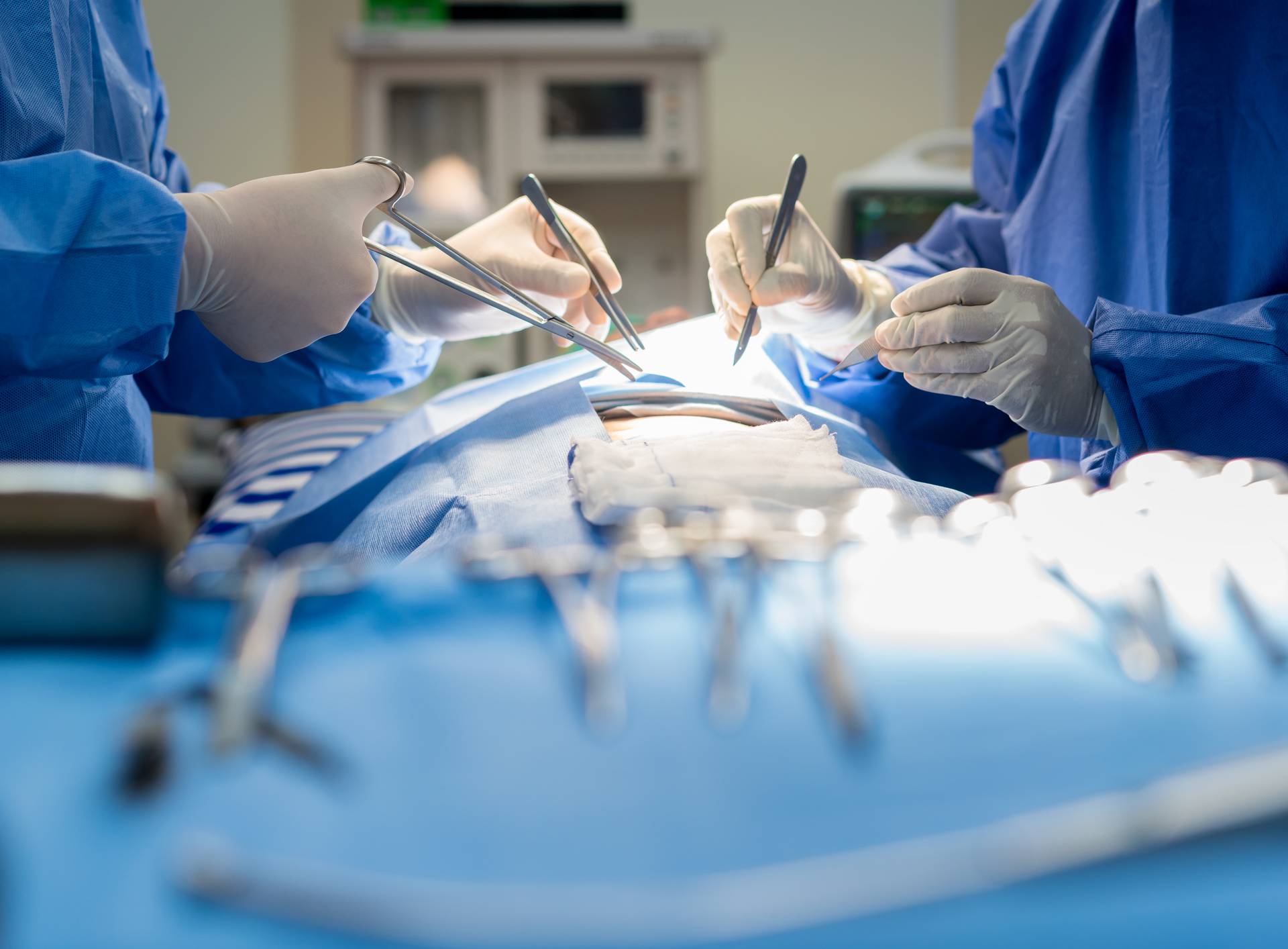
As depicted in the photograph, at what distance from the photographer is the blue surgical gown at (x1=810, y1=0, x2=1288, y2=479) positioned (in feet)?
3.80

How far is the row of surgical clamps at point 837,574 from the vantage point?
0.44m

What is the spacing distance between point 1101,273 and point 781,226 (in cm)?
54

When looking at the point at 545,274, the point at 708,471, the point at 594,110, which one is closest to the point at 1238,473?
the point at 708,471

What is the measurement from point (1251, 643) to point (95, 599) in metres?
0.57

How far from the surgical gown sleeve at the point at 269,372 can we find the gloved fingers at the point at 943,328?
785 mm

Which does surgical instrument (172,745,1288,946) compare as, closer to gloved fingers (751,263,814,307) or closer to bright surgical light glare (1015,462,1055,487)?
bright surgical light glare (1015,462,1055,487)

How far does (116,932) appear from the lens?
13.4 inches

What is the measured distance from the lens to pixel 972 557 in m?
0.60

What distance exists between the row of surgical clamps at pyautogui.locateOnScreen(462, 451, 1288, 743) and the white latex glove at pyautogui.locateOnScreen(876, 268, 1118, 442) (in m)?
0.49

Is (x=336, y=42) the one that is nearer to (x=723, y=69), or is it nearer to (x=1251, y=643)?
(x=723, y=69)

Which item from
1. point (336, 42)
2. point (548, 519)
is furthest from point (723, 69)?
point (548, 519)

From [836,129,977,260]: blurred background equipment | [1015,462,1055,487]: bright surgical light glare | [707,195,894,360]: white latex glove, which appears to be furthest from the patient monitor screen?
[1015,462,1055,487]: bright surgical light glare

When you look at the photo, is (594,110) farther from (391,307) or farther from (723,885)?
(723,885)

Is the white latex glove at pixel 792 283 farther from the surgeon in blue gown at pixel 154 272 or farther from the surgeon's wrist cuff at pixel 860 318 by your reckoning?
the surgeon in blue gown at pixel 154 272
